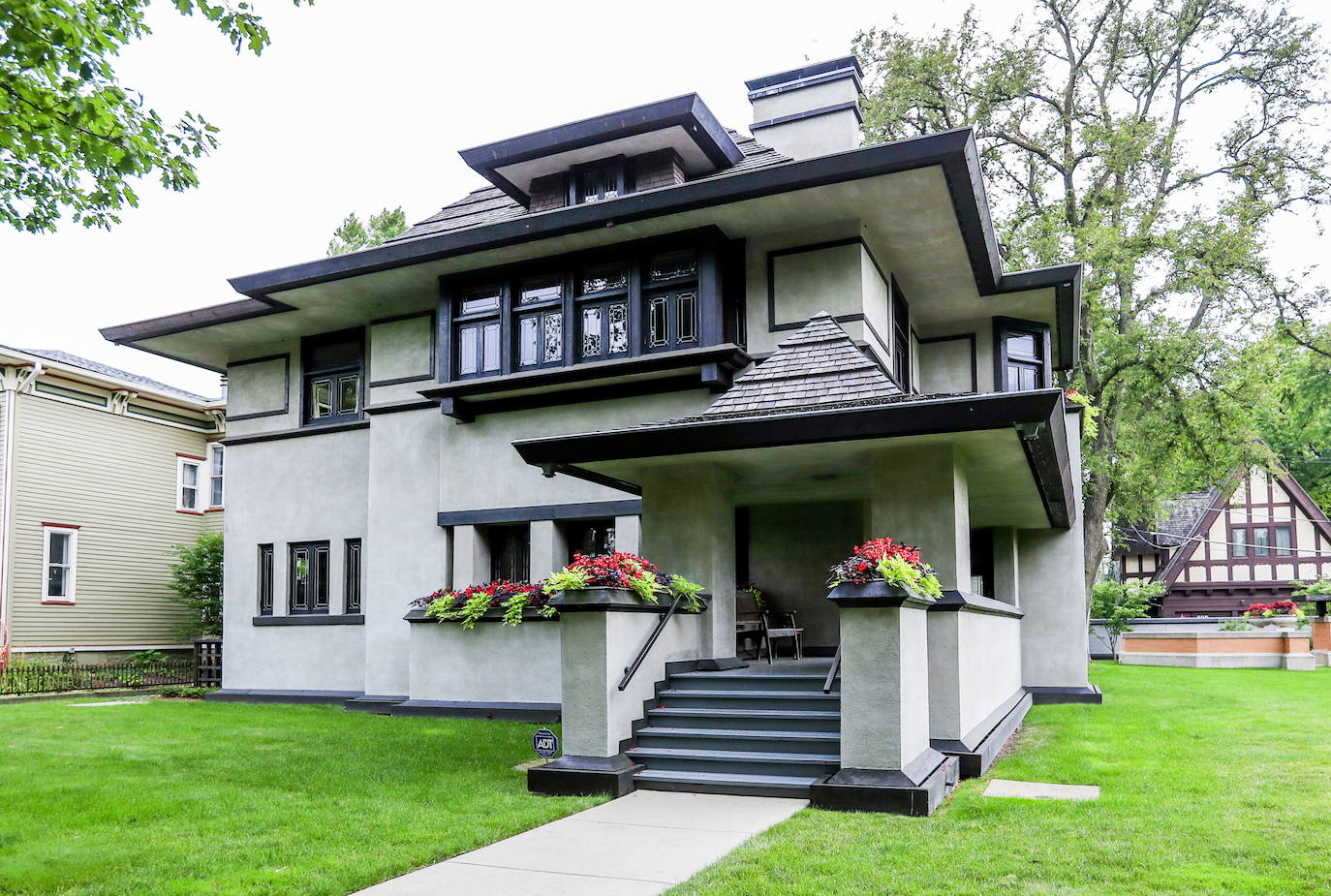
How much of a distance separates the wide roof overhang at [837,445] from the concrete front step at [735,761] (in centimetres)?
269

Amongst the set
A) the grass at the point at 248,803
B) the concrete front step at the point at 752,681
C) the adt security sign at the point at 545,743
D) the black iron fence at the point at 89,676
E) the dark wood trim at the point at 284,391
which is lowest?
the black iron fence at the point at 89,676

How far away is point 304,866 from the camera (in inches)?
233

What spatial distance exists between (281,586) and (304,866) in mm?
12170

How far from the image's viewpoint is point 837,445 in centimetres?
931

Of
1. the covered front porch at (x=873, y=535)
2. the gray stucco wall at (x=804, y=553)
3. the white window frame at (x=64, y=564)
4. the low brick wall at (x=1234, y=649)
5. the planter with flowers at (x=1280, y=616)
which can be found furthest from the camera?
the planter with flowers at (x=1280, y=616)

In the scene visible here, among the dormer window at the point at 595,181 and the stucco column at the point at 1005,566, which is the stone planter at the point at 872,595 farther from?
the stucco column at the point at 1005,566

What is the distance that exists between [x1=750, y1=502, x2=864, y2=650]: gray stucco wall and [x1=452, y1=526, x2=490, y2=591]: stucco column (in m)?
4.03

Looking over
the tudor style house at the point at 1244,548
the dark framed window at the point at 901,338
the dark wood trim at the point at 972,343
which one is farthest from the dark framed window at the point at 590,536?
the tudor style house at the point at 1244,548

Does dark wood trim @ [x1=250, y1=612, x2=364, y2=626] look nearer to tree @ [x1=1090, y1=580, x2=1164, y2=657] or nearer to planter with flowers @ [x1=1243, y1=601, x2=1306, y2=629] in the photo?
planter with flowers @ [x1=1243, y1=601, x2=1306, y2=629]

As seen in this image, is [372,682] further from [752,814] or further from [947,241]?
[947,241]

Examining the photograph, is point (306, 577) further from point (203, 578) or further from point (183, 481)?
point (183, 481)

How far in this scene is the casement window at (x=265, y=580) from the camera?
→ 1739 centimetres

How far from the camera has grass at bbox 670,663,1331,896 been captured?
18.3 feet

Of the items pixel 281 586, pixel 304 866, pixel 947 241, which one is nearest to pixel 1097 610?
pixel 947 241
